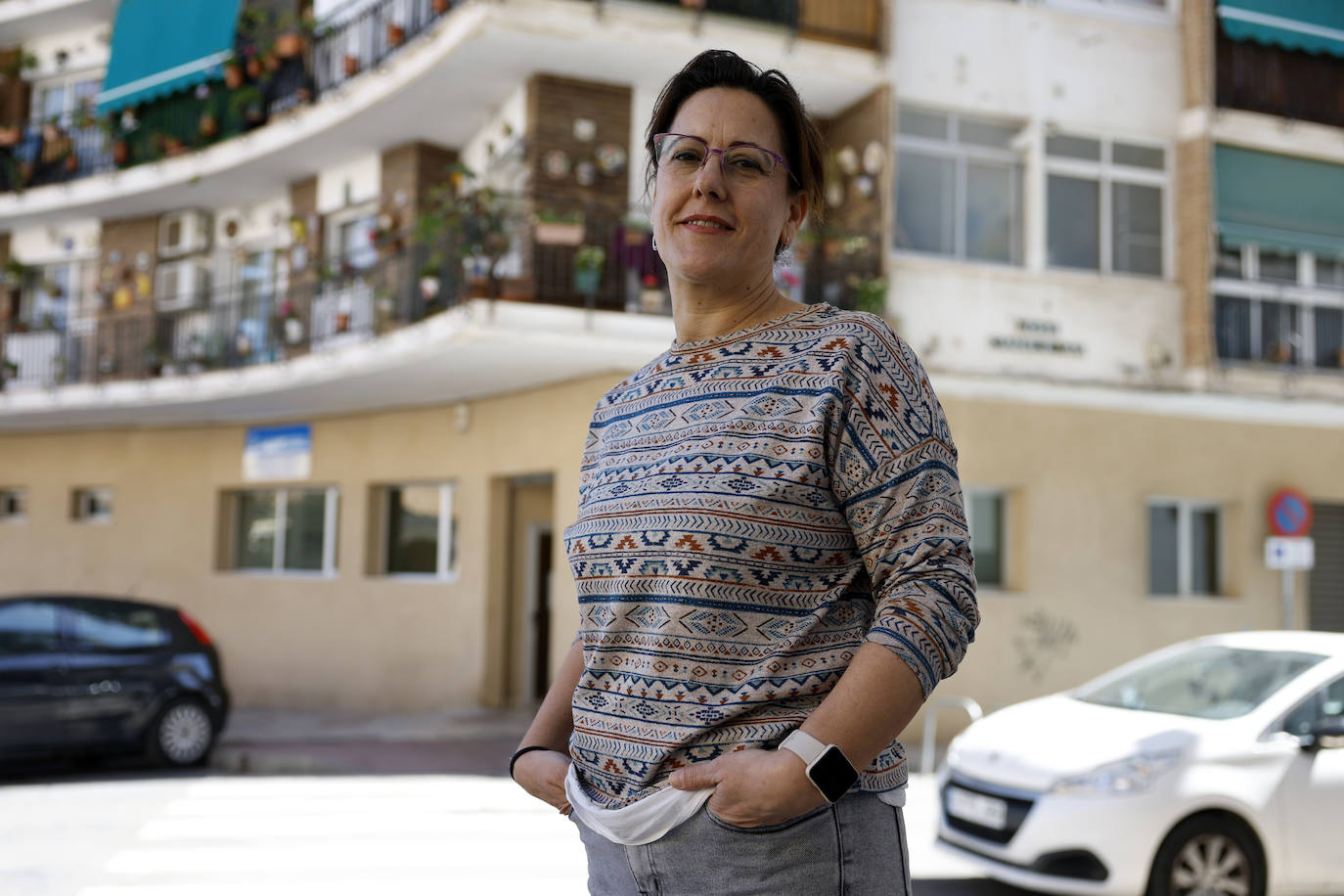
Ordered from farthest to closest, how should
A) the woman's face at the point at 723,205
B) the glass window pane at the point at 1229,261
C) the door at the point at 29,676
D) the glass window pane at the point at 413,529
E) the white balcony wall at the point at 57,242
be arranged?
Answer: the white balcony wall at the point at 57,242 < the glass window pane at the point at 413,529 < the glass window pane at the point at 1229,261 < the door at the point at 29,676 < the woman's face at the point at 723,205

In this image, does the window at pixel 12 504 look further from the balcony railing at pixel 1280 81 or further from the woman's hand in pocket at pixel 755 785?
the woman's hand in pocket at pixel 755 785

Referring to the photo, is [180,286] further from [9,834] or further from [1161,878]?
[1161,878]

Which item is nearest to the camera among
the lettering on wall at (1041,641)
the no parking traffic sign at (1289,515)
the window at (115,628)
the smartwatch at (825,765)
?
the smartwatch at (825,765)

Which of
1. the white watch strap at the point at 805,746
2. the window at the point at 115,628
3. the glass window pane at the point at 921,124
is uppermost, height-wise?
the glass window pane at the point at 921,124

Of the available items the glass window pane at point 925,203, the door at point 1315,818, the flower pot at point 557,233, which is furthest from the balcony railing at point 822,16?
the door at point 1315,818

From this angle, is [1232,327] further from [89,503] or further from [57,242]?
[57,242]

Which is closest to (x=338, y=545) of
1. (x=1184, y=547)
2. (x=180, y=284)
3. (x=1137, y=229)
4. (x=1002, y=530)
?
(x=180, y=284)

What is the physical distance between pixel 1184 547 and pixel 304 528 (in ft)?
38.7

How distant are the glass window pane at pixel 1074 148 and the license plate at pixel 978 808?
33.2ft

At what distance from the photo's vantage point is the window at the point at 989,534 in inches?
575

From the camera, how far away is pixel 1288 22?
637 inches

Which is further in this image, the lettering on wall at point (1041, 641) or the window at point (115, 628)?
the lettering on wall at point (1041, 641)

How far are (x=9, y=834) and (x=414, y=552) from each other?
868 centimetres

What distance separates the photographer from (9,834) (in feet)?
27.2
